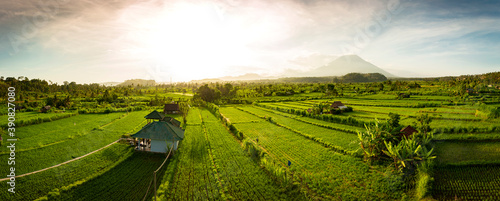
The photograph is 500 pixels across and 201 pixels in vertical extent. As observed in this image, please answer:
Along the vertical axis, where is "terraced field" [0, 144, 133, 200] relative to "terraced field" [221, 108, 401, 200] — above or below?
below

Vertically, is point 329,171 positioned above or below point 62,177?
above

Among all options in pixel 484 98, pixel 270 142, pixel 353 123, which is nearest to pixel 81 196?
pixel 270 142

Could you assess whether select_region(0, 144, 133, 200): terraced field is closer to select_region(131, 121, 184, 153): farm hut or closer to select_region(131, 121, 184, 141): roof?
select_region(131, 121, 184, 153): farm hut

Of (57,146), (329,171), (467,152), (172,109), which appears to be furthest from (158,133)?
(172,109)

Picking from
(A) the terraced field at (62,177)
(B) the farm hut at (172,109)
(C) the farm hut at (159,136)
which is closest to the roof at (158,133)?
(C) the farm hut at (159,136)

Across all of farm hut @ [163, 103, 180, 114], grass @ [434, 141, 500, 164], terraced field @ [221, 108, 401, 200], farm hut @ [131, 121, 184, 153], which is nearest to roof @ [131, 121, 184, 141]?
farm hut @ [131, 121, 184, 153]

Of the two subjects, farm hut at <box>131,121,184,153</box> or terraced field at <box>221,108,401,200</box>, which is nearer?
terraced field at <box>221,108,401,200</box>

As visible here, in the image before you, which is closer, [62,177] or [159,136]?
[62,177]

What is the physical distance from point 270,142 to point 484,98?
40.1 metres

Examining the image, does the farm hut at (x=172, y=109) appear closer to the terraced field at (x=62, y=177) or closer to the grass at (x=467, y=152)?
the terraced field at (x=62, y=177)

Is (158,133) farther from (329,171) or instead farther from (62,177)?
(329,171)

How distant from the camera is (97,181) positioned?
13750mm

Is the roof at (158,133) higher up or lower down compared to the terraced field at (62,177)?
higher up

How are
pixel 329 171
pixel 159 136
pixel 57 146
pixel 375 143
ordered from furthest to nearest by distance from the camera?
pixel 57 146
pixel 159 136
pixel 375 143
pixel 329 171
